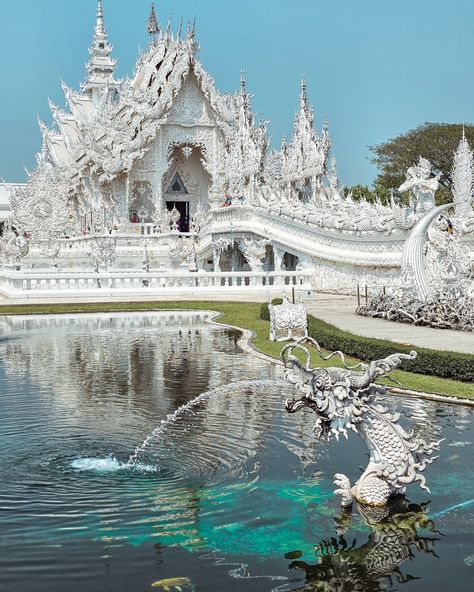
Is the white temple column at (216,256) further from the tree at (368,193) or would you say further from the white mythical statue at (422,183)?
the tree at (368,193)

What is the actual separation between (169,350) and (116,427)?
20.3ft

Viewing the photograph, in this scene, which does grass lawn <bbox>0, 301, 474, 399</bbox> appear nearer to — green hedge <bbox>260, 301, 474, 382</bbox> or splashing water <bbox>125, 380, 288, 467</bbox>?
green hedge <bbox>260, 301, 474, 382</bbox>

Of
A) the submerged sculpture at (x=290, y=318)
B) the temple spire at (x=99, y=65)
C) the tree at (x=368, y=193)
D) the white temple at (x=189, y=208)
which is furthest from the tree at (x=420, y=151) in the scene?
the submerged sculpture at (x=290, y=318)

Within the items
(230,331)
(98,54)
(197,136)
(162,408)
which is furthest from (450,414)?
(98,54)

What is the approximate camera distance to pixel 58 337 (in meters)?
17.4

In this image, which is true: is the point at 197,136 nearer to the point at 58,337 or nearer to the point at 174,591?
the point at 58,337

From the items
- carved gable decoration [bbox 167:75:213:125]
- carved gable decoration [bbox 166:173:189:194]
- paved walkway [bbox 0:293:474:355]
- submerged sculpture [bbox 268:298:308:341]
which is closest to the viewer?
paved walkway [bbox 0:293:474:355]

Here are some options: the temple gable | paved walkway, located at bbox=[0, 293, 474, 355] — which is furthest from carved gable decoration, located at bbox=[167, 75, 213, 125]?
paved walkway, located at bbox=[0, 293, 474, 355]

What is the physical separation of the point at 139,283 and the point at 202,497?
23393mm

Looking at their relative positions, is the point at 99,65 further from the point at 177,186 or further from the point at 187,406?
the point at 187,406

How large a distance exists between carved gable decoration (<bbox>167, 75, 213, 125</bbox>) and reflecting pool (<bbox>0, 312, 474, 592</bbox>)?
34.2m

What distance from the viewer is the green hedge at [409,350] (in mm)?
11414

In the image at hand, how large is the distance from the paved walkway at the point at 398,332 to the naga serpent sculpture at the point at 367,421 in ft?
22.4

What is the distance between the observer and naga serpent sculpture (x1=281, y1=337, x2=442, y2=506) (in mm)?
6551
